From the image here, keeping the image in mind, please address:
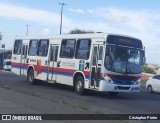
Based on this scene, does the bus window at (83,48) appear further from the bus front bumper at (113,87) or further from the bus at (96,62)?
the bus front bumper at (113,87)

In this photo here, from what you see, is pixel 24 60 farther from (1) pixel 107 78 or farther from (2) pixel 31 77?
(1) pixel 107 78

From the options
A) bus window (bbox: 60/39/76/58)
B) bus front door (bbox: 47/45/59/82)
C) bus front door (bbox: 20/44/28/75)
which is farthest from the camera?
bus front door (bbox: 20/44/28/75)

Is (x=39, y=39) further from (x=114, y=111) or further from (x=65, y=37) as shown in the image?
Result: (x=114, y=111)

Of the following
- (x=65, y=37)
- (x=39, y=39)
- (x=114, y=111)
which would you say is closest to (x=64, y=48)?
(x=65, y=37)

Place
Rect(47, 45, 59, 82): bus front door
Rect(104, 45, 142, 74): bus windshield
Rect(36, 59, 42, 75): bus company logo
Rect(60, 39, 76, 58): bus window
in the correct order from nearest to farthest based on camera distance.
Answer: Rect(104, 45, 142, 74): bus windshield, Rect(60, 39, 76, 58): bus window, Rect(47, 45, 59, 82): bus front door, Rect(36, 59, 42, 75): bus company logo

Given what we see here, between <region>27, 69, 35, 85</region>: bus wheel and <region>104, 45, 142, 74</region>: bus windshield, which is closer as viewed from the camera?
<region>104, 45, 142, 74</region>: bus windshield

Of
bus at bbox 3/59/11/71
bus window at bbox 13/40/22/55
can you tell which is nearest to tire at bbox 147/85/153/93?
bus window at bbox 13/40/22/55

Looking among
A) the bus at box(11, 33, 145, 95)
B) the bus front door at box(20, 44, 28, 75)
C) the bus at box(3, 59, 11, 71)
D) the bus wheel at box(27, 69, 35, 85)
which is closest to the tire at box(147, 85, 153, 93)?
the bus at box(11, 33, 145, 95)

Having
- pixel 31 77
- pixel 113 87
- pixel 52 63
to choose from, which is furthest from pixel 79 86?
pixel 31 77

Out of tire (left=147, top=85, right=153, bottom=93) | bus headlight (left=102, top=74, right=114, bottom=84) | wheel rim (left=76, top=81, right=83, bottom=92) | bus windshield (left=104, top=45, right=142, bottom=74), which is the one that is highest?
bus windshield (left=104, top=45, right=142, bottom=74)

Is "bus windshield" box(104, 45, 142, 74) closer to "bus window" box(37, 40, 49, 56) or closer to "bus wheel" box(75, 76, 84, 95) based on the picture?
"bus wheel" box(75, 76, 84, 95)

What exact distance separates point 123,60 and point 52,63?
201 inches

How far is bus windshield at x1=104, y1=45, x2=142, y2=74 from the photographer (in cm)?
2053

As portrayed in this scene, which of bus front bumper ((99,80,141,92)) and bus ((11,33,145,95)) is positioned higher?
bus ((11,33,145,95))
